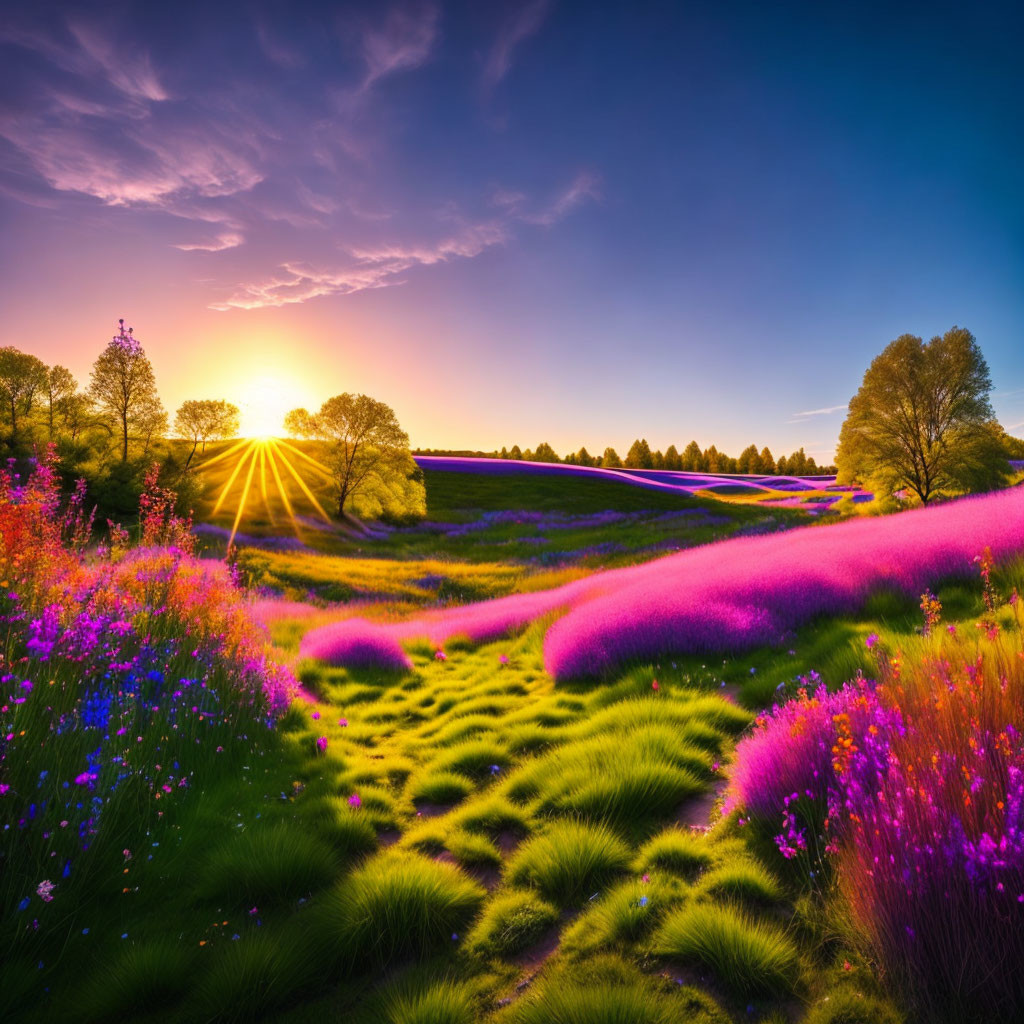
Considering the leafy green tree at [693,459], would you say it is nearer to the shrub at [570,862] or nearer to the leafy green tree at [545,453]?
the leafy green tree at [545,453]

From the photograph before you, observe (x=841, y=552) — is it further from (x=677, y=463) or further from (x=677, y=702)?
(x=677, y=463)

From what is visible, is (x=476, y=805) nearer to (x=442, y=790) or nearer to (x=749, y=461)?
(x=442, y=790)

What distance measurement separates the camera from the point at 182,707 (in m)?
5.93

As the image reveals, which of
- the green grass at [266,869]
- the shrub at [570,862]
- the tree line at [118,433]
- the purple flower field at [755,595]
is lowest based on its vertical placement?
the green grass at [266,869]

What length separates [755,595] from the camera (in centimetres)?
866

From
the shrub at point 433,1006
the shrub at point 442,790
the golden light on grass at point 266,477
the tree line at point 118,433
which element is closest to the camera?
the shrub at point 433,1006

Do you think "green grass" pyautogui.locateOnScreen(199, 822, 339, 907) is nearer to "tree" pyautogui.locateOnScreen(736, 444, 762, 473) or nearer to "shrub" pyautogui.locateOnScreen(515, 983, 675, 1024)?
"shrub" pyautogui.locateOnScreen(515, 983, 675, 1024)

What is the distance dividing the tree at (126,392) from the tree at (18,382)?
2162 centimetres

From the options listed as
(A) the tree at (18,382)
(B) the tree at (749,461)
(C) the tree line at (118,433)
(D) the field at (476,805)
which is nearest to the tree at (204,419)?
(C) the tree line at (118,433)

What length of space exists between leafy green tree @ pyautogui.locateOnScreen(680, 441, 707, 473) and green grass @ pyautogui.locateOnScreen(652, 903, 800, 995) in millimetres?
130250

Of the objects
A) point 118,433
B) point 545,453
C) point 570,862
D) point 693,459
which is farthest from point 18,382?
point 693,459

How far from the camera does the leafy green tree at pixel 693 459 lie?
126m

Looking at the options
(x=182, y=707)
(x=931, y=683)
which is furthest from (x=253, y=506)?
(x=931, y=683)

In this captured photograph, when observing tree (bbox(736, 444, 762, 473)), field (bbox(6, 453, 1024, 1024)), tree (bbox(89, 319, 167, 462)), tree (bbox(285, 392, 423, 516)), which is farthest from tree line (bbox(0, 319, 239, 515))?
tree (bbox(736, 444, 762, 473))
